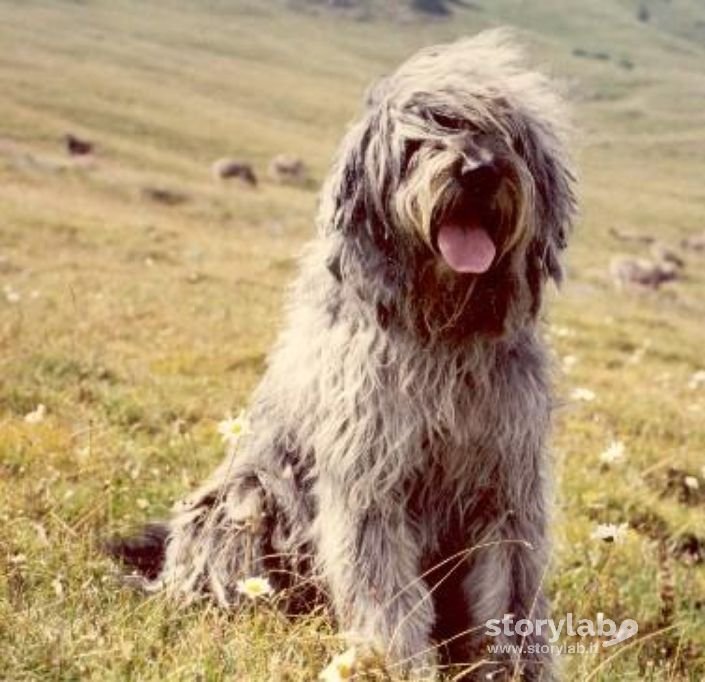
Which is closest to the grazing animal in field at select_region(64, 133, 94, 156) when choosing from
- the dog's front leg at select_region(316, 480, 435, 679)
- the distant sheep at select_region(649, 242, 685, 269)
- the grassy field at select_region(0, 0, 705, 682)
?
the grassy field at select_region(0, 0, 705, 682)

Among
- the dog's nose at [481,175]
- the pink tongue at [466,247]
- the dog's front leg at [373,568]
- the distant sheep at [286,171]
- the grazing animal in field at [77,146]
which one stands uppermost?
the dog's nose at [481,175]

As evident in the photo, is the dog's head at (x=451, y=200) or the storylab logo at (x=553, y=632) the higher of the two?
the dog's head at (x=451, y=200)

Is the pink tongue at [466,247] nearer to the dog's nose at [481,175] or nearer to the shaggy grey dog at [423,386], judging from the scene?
the shaggy grey dog at [423,386]

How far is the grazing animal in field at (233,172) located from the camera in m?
54.2

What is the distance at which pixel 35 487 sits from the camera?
5945 mm

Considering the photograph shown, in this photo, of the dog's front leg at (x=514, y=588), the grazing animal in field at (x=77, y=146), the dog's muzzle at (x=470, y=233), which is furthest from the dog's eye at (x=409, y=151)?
the grazing animal in field at (x=77, y=146)

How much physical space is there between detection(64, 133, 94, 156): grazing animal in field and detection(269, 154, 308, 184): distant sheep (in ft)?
36.8

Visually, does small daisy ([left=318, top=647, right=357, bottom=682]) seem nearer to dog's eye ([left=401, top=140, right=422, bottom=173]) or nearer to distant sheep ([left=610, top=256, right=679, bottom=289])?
dog's eye ([left=401, top=140, right=422, bottom=173])

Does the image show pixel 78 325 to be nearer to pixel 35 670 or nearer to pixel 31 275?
pixel 31 275

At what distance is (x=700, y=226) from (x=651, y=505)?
68361 millimetres

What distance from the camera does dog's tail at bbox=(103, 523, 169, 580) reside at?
5.71 m

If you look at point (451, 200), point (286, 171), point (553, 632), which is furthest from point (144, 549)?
point (286, 171)

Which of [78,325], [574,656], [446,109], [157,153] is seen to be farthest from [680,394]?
[157,153]

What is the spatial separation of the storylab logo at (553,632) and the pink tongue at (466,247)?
1590 millimetres
